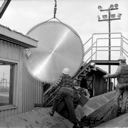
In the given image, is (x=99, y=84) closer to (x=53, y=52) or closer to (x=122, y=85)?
(x=122, y=85)

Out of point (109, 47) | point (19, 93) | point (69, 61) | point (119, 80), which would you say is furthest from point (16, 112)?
point (109, 47)

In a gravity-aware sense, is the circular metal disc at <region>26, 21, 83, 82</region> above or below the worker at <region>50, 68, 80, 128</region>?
above

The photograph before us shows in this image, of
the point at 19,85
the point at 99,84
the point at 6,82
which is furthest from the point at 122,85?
the point at 99,84

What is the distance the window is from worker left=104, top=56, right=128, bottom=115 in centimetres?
356

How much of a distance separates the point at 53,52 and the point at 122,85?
2715 mm

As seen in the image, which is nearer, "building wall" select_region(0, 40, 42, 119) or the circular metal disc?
"building wall" select_region(0, 40, 42, 119)

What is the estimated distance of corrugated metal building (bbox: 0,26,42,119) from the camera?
8008 mm

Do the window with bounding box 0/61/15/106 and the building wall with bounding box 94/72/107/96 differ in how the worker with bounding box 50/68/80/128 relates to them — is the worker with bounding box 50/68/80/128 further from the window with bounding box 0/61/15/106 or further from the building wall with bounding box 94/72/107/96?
the building wall with bounding box 94/72/107/96

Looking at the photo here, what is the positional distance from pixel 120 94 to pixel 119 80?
22.0 inches

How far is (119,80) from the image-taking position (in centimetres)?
1003

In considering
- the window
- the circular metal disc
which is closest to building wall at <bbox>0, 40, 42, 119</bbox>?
the window

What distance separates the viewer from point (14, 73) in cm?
892

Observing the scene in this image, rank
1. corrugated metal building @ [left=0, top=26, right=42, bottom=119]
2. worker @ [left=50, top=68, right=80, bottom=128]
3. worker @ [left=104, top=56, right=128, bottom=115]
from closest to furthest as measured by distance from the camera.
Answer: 1. corrugated metal building @ [left=0, top=26, right=42, bottom=119]
2. worker @ [left=50, top=68, right=80, bottom=128]
3. worker @ [left=104, top=56, right=128, bottom=115]

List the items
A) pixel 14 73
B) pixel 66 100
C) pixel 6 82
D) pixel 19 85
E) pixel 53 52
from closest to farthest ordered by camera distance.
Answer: pixel 66 100 → pixel 6 82 → pixel 14 73 → pixel 19 85 → pixel 53 52
